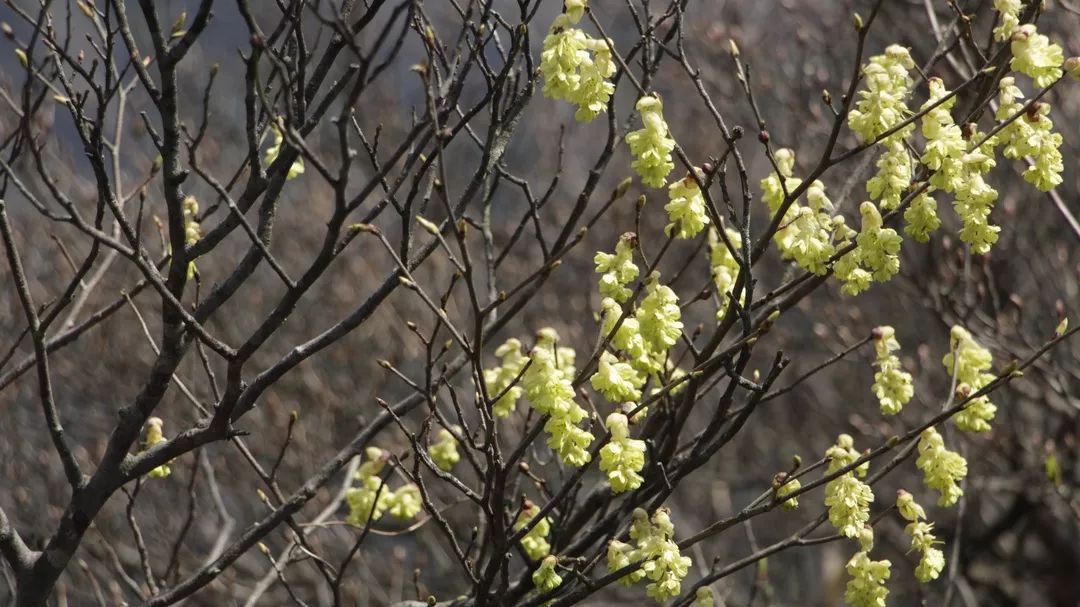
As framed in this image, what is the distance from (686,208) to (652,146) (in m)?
0.19

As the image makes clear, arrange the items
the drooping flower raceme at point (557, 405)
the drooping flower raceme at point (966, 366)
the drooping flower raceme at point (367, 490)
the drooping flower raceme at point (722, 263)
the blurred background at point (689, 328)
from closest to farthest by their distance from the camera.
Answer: the drooping flower raceme at point (557, 405) < the drooping flower raceme at point (966, 366) < the drooping flower raceme at point (722, 263) < the drooping flower raceme at point (367, 490) < the blurred background at point (689, 328)

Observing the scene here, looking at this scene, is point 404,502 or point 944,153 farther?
point 404,502

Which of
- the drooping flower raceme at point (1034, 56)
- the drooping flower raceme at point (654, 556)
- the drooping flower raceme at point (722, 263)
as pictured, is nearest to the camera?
the drooping flower raceme at point (654, 556)

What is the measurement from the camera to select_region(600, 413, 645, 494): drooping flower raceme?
2.81 metres

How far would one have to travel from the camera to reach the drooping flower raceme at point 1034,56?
2.97m

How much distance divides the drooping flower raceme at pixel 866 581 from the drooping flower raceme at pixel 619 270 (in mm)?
966

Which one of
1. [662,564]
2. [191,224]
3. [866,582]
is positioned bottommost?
[866,582]

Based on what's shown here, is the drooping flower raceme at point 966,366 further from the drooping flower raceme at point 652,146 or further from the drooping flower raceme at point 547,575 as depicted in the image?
the drooping flower raceme at point 547,575

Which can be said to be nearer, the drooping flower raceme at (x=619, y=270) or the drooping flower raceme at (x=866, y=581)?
the drooping flower raceme at (x=619, y=270)

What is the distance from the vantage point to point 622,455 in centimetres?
283

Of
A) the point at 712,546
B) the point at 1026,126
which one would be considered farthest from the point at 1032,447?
the point at 1026,126

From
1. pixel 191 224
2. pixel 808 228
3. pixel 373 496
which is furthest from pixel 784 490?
pixel 191 224

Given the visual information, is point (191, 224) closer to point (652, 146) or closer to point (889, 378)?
point (652, 146)

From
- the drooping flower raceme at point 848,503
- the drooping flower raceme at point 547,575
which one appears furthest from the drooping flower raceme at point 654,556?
the drooping flower raceme at point 848,503
